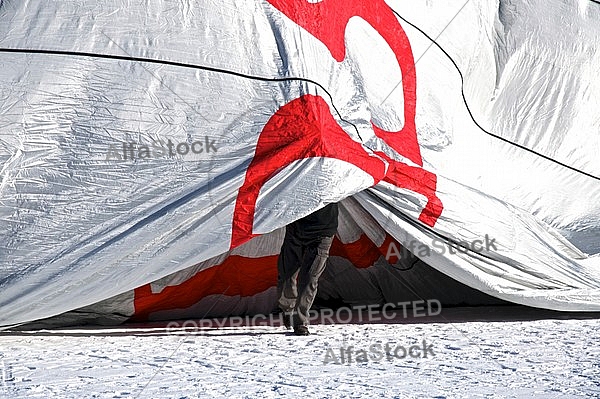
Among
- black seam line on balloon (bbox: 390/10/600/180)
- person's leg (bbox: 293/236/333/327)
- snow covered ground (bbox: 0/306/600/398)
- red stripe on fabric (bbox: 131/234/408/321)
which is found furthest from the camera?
black seam line on balloon (bbox: 390/10/600/180)

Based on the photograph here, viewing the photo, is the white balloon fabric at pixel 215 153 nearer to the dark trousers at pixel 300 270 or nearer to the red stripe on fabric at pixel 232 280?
the red stripe on fabric at pixel 232 280

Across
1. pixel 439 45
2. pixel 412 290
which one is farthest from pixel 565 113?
pixel 412 290

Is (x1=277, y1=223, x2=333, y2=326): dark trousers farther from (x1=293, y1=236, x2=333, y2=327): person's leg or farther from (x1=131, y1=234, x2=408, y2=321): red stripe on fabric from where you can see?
(x1=131, y1=234, x2=408, y2=321): red stripe on fabric

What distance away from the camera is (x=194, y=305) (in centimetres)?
473

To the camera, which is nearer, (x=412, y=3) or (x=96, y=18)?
(x=96, y=18)

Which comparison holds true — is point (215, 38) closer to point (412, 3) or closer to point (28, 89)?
point (28, 89)

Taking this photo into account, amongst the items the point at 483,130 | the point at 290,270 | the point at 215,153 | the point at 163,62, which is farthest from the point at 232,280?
the point at 483,130

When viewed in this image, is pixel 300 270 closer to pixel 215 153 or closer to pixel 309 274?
pixel 309 274

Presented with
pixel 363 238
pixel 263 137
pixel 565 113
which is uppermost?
pixel 565 113

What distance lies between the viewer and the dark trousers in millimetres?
4125

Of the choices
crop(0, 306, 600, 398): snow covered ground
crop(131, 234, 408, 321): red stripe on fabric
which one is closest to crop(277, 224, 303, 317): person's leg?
crop(0, 306, 600, 398): snow covered ground

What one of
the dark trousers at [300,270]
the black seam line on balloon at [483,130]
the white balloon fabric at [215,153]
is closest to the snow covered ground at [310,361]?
the dark trousers at [300,270]

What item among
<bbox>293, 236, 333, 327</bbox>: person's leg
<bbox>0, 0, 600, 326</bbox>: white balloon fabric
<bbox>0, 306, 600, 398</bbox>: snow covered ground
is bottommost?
<bbox>0, 306, 600, 398</bbox>: snow covered ground

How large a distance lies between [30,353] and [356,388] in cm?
137
